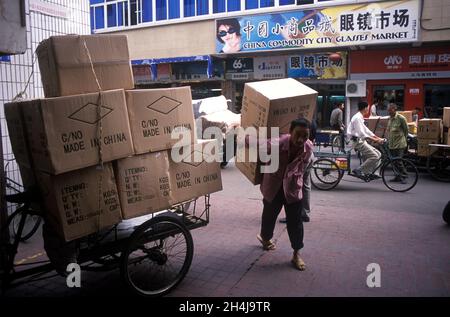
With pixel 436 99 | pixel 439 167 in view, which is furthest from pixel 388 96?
pixel 439 167

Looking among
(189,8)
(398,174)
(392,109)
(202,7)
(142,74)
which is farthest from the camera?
(142,74)

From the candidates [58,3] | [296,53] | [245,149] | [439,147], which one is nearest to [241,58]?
[296,53]

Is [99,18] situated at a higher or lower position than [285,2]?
higher

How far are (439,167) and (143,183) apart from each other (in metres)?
7.80

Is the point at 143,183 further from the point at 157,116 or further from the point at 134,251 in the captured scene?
the point at 134,251

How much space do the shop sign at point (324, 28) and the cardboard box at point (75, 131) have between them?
12698 mm

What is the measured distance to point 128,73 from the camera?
11.4ft

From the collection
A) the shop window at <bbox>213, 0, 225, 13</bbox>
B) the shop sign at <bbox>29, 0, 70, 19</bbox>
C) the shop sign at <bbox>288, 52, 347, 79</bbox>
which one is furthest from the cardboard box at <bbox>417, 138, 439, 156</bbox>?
the shop window at <bbox>213, 0, 225, 13</bbox>

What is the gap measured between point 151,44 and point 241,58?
4.42 m

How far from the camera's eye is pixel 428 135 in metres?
9.23

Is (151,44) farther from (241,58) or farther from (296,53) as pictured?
(296,53)

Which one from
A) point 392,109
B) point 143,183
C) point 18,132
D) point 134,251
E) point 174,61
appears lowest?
point 134,251

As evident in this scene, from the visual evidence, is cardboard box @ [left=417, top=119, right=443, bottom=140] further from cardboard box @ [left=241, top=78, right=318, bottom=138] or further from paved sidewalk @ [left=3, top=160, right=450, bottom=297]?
cardboard box @ [left=241, top=78, right=318, bottom=138]
